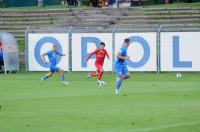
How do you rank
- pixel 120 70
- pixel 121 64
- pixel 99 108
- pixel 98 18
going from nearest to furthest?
pixel 99 108, pixel 120 70, pixel 121 64, pixel 98 18

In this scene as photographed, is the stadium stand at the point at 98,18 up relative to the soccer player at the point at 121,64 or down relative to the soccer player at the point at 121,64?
up

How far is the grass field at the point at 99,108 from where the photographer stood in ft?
53.8

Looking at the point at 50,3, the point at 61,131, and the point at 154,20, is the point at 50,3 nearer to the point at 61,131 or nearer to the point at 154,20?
the point at 154,20

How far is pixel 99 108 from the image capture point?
66.7 ft

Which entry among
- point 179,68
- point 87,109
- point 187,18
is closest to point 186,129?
point 87,109

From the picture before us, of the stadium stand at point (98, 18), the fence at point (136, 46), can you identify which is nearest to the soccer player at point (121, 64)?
the fence at point (136, 46)

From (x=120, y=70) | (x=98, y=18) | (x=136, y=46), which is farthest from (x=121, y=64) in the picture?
(x=98, y=18)

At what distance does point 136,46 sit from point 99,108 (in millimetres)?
21904

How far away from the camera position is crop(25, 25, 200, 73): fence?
4116 cm

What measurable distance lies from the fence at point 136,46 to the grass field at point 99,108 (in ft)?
34.9

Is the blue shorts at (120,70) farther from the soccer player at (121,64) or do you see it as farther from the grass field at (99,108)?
the grass field at (99,108)

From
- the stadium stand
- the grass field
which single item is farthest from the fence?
the grass field

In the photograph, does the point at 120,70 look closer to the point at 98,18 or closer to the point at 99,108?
the point at 99,108

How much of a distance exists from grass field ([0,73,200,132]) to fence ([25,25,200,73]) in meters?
10.6
